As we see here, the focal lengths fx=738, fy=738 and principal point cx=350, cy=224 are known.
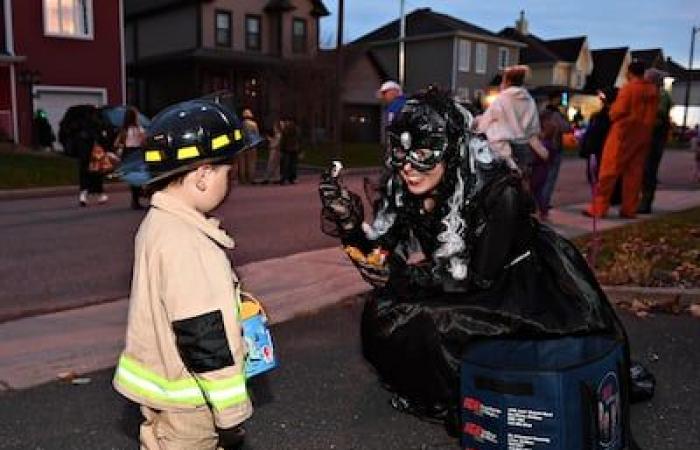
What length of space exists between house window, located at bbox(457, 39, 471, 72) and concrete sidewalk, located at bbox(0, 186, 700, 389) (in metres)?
39.0

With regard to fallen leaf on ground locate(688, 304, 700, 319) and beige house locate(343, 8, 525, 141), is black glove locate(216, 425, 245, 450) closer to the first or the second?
fallen leaf on ground locate(688, 304, 700, 319)

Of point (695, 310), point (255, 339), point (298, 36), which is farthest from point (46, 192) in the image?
point (298, 36)

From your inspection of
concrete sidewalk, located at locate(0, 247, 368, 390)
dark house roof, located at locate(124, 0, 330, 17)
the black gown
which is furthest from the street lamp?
the black gown

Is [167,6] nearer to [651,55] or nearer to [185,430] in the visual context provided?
[185,430]

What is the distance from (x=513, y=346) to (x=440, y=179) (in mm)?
808

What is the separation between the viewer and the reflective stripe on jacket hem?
2.10 m

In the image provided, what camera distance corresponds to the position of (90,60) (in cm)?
2419

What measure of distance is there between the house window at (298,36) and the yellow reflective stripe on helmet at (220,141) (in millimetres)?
34063

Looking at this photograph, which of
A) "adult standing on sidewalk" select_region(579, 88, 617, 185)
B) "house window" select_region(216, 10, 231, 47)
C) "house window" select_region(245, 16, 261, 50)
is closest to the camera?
"adult standing on sidewalk" select_region(579, 88, 617, 185)

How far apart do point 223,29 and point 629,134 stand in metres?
28.2

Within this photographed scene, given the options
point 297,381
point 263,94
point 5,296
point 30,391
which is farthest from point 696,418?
point 263,94

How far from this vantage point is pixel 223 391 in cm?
210

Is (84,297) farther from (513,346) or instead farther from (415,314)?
(513,346)

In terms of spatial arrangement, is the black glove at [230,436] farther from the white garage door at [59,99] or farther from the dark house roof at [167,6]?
the dark house roof at [167,6]
